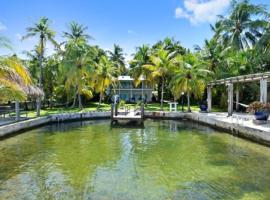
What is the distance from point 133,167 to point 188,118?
16.8m

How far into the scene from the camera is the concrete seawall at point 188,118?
15.8 m

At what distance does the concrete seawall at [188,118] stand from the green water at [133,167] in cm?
67

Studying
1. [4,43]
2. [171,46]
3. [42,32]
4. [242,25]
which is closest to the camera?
[4,43]

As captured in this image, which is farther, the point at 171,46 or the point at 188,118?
the point at 171,46

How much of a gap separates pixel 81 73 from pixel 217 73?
1389cm

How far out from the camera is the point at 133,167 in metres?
11.2

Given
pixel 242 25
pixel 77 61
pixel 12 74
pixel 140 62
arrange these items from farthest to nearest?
pixel 140 62, pixel 242 25, pixel 77 61, pixel 12 74

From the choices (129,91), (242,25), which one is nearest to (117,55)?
(129,91)

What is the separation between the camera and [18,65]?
10125 millimetres

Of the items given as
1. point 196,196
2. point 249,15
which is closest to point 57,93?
point 249,15

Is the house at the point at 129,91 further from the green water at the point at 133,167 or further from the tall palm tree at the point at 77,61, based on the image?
the green water at the point at 133,167

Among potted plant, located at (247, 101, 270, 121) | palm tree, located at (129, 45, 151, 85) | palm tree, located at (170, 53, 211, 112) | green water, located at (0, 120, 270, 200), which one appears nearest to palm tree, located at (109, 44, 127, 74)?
palm tree, located at (129, 45, 151, 85)

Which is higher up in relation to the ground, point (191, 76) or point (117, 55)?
point (117, 55)

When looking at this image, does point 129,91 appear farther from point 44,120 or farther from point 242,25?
point 44,120
